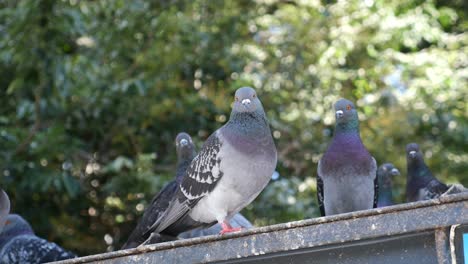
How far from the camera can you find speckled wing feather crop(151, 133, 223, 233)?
4758 mm

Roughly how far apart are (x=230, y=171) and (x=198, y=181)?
0.28m

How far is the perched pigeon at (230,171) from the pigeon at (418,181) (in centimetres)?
205

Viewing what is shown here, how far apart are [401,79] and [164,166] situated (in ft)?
10.1

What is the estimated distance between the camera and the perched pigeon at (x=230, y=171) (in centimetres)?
461

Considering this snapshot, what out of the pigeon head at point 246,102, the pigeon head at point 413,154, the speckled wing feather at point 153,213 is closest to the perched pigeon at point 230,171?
the pigeon head at point 246,102

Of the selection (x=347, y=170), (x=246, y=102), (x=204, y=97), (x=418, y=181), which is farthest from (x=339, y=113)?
(x=204, y=97)

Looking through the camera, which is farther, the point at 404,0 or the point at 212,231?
the point at 404,0

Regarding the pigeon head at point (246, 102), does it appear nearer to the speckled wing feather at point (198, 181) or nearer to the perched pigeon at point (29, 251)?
the speckled wing feather at point (198, 181)

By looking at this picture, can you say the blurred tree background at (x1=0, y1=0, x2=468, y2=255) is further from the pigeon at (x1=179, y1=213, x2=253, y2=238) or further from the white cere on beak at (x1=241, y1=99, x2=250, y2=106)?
the white cere on beak at (x1=241, y1=99, x2=250, y2=106)

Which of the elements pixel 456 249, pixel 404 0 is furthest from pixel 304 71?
pixel 456 249

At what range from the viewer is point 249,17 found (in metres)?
10.2

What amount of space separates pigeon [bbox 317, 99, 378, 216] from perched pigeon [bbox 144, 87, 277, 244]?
0.80m

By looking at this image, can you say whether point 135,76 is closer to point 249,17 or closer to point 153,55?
point 153,55

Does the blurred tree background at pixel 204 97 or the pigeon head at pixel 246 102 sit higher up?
the pigeon head at pixel 246 102
